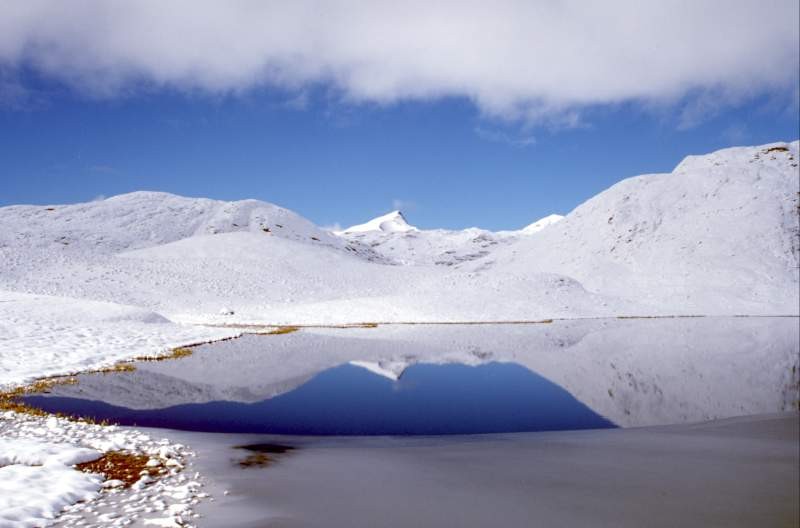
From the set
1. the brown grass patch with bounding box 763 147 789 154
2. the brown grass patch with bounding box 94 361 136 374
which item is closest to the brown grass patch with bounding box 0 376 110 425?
the brown grass patch with bounding box 94 361 136 374

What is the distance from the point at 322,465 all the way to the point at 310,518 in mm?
3009

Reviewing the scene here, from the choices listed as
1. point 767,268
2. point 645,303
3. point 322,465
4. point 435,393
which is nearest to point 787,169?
point 767,268

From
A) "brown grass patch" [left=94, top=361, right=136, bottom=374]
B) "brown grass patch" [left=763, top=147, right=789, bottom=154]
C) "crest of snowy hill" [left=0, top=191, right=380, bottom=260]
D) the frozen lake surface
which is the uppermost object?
"brown grass patch" [left=763, top=147, right=789, bottom=154]

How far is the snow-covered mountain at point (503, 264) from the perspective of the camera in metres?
78.5

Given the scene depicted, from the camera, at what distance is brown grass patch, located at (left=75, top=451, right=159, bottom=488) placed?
36.2ft

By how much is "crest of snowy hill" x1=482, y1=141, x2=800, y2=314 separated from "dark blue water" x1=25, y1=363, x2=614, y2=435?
2940 inches

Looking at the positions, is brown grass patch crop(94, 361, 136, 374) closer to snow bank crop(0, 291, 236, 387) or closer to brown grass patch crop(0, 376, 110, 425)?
snow bank crop(0, 291, 236, 387)

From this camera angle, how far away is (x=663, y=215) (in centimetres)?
13200

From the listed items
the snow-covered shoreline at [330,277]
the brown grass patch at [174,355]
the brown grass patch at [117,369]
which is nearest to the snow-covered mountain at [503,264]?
the snow-covered shoreline at [330,277]

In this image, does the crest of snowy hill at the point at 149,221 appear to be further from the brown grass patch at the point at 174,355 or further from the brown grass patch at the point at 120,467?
the brown grass patch at the point at 120,467

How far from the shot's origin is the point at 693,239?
11869 centimetres

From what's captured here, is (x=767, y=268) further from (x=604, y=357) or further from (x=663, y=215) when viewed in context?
(x=604, y=357)

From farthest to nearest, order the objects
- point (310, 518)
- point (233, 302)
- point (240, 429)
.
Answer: point (233, 302) < point (240, 429) < point (310, 518)

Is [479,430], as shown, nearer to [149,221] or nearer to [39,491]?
[39,491]
